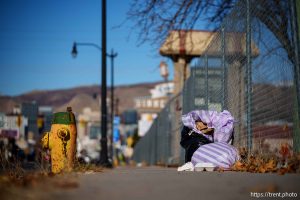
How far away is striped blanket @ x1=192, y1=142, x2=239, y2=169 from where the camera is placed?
7480 mm

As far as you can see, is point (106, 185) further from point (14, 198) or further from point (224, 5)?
point (224, 5)

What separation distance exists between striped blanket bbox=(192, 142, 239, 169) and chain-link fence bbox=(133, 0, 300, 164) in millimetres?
475

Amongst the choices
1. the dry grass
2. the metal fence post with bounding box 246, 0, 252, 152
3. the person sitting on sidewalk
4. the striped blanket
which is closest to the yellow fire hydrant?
the person sitting on sidewalk

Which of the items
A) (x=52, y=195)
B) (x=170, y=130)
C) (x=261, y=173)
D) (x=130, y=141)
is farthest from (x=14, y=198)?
(x=130, y=141)

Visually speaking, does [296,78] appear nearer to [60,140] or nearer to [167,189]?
[167,189]

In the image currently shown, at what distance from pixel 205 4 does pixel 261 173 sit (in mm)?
8584

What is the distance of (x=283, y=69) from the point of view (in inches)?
292

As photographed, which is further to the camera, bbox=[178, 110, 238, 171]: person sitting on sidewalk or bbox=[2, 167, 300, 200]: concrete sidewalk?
bbox=[178, 110, 238, 171]: person sitting on sidewalk

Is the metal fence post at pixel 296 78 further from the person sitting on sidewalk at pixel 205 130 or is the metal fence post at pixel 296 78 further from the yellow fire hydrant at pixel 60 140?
the yellow fire hydrant at pixel 60 140

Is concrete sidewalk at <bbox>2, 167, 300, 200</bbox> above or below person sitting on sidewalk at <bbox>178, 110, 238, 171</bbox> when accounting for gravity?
below

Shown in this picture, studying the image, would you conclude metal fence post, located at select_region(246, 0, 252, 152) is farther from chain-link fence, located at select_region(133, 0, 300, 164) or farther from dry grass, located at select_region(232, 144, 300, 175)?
dry grass, located at select_region(232, 144, 300, 175)

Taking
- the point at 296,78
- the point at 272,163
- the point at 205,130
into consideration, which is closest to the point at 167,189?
the point at 272,163

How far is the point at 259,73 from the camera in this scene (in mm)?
8359

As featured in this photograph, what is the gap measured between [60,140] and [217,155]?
7.00ft
